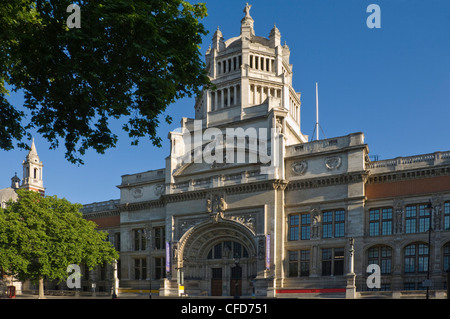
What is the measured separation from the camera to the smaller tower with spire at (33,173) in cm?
9969

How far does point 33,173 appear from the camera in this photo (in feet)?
332

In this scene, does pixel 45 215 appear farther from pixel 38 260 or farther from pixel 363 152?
pixel 363 152

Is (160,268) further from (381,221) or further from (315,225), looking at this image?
(381,221)

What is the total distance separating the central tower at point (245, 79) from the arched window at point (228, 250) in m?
13.0

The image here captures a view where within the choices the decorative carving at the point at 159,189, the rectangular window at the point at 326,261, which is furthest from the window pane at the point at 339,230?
the decorative carving at the point at 159,189

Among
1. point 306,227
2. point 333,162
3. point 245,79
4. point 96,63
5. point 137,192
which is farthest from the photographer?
point 137,192

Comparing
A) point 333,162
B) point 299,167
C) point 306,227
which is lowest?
point 306,227

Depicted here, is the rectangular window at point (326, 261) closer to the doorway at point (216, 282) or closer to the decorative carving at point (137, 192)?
the doorway at point (216, 282)

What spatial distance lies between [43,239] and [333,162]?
30.5 metres

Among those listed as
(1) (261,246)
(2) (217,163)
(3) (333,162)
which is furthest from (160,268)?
(3) (333,162)

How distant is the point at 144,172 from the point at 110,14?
4945cm

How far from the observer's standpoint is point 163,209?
2463 inches

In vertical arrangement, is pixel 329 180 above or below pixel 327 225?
above
